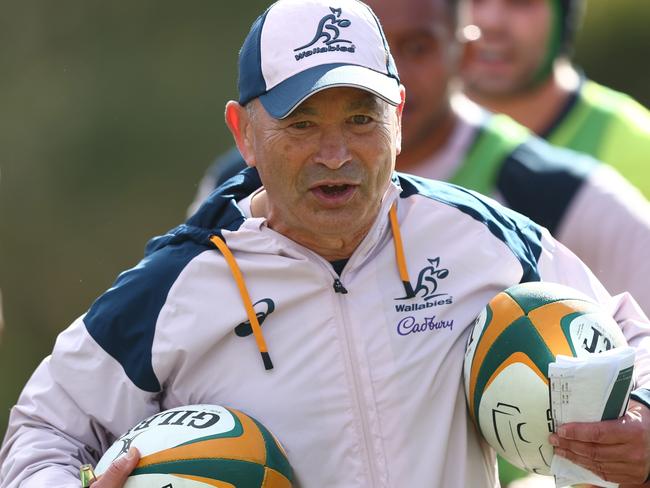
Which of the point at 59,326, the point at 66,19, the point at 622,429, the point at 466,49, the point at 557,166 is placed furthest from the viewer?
the point at 66,19

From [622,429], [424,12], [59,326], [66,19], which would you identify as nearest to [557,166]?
[424,12]

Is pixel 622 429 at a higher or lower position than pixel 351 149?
lower

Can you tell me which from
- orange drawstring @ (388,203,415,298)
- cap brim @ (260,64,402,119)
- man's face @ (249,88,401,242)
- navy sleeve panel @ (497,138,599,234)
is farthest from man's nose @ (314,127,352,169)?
navy sleeve panel @ (497,138,599,234)

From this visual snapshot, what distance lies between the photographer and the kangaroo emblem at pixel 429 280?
5.03 m

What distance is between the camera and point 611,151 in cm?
866

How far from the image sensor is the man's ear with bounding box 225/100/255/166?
5098 millimetres

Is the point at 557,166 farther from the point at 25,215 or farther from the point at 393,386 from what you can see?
the point at 25,215

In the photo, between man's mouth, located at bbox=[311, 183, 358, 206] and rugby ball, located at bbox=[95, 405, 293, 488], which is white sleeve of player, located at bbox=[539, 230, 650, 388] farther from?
rugby ball, located at bbox=[95, 405, 293, 488]

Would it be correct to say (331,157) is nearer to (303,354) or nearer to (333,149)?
(333,149)

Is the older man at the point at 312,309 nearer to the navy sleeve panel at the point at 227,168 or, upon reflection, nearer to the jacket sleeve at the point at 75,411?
the jacket sleeve at the point at 75,411

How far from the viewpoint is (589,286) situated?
204 inches

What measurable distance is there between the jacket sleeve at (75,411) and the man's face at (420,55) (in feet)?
9.57

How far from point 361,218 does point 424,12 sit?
115 inches

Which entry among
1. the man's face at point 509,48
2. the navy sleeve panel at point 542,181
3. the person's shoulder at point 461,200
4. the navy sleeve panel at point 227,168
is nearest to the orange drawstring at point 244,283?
the person's shoulder at point 461,200
